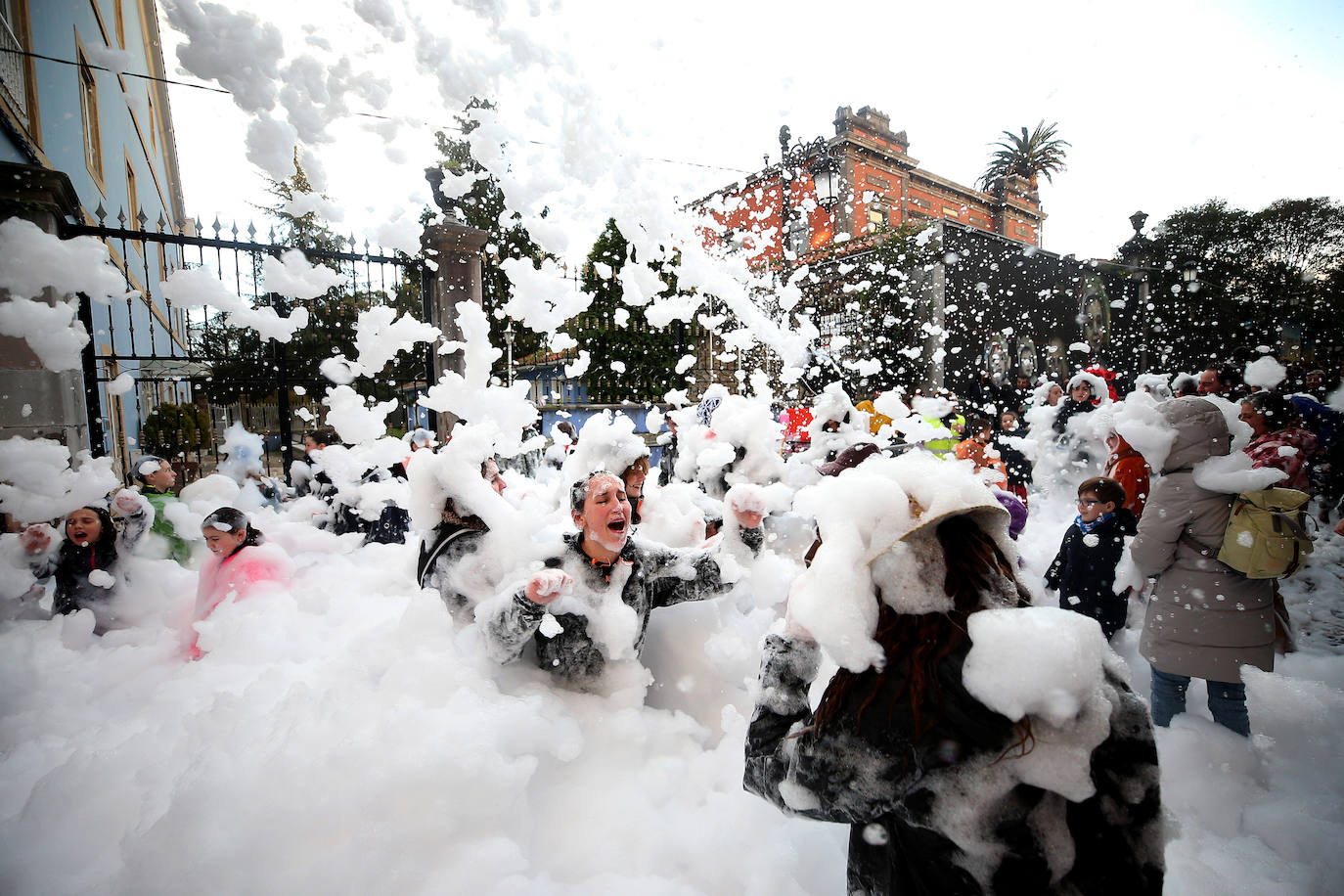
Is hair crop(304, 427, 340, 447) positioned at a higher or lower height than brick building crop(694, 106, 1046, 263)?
lower

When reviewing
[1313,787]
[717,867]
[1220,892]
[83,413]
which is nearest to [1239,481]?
[1313,787]

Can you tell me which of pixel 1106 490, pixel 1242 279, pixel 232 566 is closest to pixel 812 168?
pixel 1106 490

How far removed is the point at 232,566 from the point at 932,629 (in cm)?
362

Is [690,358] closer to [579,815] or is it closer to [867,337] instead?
[867,337]

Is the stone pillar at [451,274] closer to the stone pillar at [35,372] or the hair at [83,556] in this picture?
the stone pillar at [35,372]

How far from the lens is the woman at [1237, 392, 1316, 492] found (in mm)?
4242

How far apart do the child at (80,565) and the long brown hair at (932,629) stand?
4754 mm

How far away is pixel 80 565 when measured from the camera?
384 centimetres

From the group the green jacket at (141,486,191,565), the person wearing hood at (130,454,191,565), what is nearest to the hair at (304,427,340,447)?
the person wearing hood at (130,454,191,565)

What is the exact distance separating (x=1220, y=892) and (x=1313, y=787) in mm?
1028

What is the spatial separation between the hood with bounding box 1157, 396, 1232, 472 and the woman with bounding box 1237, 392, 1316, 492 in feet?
5.30

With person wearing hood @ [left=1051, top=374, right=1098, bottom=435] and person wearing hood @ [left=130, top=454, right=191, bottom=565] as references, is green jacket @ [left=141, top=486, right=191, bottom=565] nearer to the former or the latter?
person wearing hood @ [left=130, top=454, right=191, bottom=565]

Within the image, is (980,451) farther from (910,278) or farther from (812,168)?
(910,278)

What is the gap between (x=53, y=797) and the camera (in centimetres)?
226
